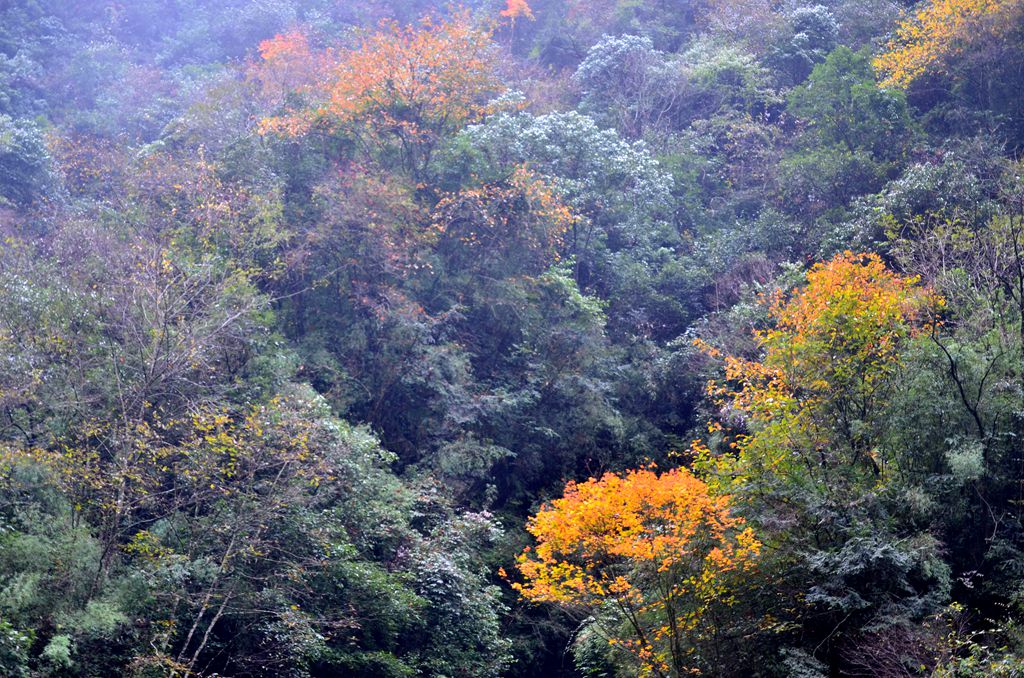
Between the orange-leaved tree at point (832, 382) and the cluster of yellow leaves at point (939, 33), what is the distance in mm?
10012

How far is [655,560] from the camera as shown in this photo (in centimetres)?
1203

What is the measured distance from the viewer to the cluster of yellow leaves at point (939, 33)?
2102 centimetres

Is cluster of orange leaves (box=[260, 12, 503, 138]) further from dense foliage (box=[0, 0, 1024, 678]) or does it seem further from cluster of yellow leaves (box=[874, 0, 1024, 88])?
cluster of yellow leaves (box=[874, 0, 1024, 88])

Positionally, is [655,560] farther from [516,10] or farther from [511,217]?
[516,10]

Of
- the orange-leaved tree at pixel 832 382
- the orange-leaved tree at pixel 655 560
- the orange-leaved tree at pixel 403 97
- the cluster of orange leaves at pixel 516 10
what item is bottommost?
the orange-leaved tree at pixel 655 560

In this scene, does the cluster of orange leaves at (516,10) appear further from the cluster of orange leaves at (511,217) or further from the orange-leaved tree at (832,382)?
the orange-leaved tree at (832,382)

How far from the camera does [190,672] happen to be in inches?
443

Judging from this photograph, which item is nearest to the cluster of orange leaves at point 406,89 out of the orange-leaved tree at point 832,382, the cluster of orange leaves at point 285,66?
the cluster of orange leaves at point 285,66

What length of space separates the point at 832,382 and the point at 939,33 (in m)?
12.5

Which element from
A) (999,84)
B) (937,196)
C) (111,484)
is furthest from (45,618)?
(999,84)

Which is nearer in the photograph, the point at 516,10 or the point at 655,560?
the point at 655,560

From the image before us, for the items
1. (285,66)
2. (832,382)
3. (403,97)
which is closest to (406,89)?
(403,97)

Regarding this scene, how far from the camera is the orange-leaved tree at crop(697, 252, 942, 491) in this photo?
43.2 ft

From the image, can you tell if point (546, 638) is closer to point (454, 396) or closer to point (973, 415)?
point (454, 396)
